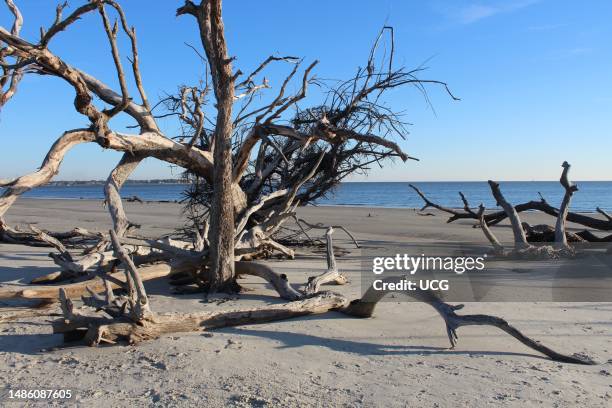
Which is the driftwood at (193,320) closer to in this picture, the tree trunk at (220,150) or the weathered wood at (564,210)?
the tree trunk at (220,150)

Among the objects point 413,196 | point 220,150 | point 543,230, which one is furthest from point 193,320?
point 413,196

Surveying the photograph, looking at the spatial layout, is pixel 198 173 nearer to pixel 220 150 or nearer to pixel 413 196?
pixel 220 150

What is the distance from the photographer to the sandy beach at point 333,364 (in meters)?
3.11

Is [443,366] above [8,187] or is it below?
below

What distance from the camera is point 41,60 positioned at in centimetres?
484

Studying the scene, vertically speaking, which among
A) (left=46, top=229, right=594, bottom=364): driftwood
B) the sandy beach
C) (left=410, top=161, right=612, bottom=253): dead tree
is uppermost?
(left=410, top=161, right=612, bottom=253): dead tree

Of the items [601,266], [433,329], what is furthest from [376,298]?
[601,266]

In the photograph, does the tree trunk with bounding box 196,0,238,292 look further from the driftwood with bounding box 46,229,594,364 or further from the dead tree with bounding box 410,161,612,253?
the dead tree with bounding box 410,161,612,253

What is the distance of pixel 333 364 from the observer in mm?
3658

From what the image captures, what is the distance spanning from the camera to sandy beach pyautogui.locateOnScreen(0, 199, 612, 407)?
3.11 m

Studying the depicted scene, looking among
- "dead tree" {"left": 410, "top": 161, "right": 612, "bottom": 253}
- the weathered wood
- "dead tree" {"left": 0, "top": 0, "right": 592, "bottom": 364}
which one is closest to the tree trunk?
"dead tree" {"left": 0, "top": 0, "right": 592, "bottom": 364}

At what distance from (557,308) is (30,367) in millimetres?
4656

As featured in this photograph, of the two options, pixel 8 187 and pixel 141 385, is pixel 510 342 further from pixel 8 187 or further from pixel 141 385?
pixel 8 187

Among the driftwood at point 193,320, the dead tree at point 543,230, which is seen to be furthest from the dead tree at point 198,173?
the dead tree at point 543,230
